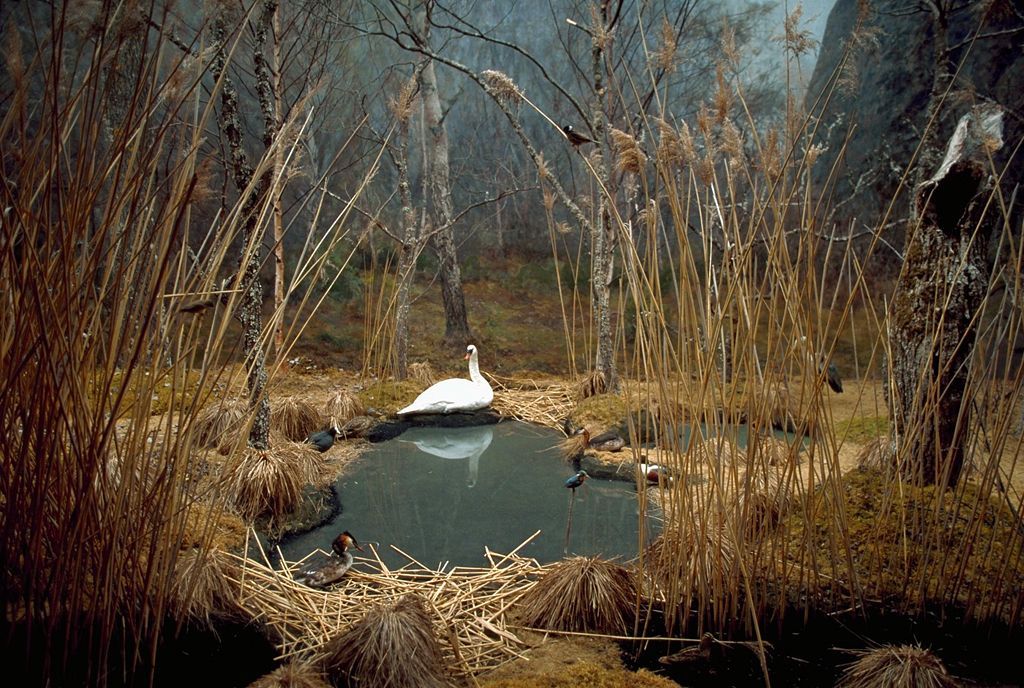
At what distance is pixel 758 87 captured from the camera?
555cm

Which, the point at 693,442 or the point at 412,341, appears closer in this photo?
the point at 693,442

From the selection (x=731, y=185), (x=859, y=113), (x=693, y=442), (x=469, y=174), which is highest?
(x=859, y=113)

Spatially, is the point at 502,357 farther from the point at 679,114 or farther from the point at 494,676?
the point at 494,676

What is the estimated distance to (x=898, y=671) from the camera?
1.31m

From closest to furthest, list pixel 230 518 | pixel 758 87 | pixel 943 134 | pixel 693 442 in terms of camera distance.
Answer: pixel 693 442 → pixel 230 518 → pixel 943 134 → pixel 758 87

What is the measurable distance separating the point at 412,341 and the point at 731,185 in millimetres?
4153

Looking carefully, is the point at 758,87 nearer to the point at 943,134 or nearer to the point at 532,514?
the point at 943,134

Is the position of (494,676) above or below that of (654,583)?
below

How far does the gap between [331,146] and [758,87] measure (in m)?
3.43

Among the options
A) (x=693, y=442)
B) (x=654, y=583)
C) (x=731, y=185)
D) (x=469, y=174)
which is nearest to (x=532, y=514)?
(x=654, y=583)

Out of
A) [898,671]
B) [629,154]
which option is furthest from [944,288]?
[629,154]

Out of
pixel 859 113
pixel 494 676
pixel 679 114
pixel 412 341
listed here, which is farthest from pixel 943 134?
pixel 494 676

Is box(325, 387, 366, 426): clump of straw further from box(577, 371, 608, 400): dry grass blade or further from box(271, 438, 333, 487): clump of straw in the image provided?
box(577, 371, 608, 400): dry grass blade

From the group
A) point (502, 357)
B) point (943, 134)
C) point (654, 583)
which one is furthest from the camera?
point (502, 357)
